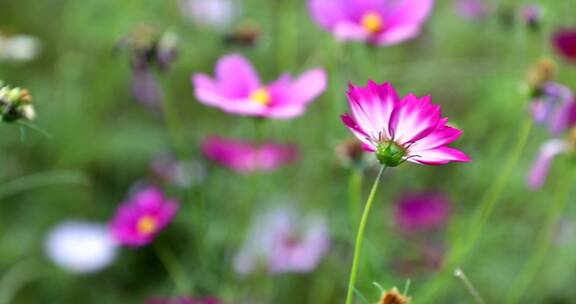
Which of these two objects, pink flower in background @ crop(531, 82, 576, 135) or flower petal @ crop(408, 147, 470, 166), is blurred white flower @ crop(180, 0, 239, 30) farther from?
flower petal @ crop(408, 147, 470, 166)

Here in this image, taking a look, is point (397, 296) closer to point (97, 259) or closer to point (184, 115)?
point (97, 259)

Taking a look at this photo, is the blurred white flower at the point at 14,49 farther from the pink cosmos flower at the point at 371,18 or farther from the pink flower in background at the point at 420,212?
the pink flower in background at the point at 420,212

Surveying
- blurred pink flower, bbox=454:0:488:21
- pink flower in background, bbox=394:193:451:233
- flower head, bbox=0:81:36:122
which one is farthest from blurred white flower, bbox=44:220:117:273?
blurred pink flower, bbox=454:0:488:21

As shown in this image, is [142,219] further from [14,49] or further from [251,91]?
[14,49]

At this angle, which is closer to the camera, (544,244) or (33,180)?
(544,244)

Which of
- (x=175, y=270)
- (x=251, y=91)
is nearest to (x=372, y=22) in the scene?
(x=251, y=91)

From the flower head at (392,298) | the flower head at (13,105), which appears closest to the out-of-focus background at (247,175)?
the flower head at (13,105)
